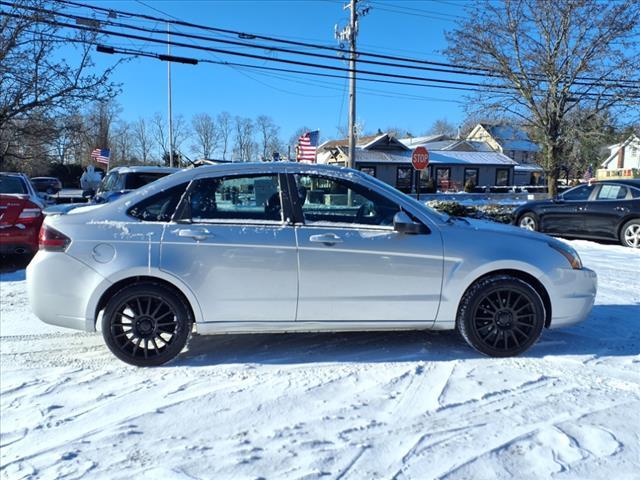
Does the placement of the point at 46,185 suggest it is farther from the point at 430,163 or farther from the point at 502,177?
the point at 502,177

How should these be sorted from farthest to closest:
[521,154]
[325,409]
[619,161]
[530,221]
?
[619,161] < [521,154] < [530,221] < [325,409]

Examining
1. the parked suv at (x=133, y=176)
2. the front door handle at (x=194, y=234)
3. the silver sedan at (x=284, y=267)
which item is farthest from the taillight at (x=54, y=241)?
the parked suv at (x=133, y=176)

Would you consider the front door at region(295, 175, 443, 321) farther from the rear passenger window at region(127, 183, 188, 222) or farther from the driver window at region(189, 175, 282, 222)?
the rear passenger window at region(127, 183, 188, 222)

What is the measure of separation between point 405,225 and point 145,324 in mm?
2233

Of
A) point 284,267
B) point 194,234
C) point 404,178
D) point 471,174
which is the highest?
point 471,174

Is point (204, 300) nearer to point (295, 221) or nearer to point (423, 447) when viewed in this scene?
point (295, 221)

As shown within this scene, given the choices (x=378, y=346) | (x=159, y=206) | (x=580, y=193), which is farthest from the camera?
(x=580, y=193)

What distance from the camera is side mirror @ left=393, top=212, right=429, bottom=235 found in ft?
12.2

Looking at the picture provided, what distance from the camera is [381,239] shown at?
3750mm

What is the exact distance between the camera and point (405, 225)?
12.2 feet

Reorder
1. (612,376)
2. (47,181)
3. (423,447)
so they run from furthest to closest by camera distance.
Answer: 1. (47,181)
2. (612,376)
3. (423,447)

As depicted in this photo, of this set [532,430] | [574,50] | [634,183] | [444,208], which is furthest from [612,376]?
[574,50]

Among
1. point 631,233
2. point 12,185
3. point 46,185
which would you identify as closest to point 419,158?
point 631,233

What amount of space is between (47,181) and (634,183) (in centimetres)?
4491
